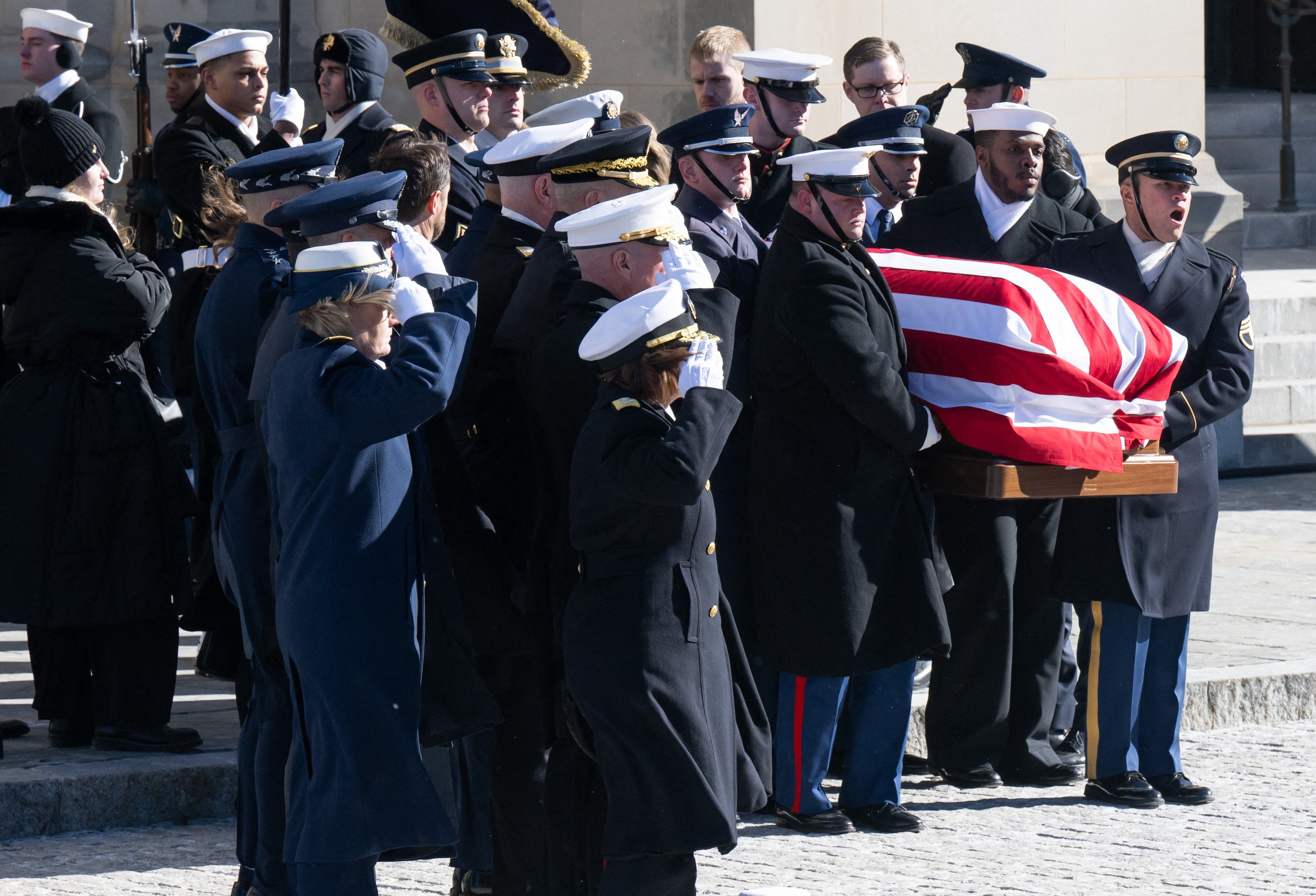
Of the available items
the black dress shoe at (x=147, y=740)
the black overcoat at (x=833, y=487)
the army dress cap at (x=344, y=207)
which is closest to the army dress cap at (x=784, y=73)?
the black overcoat at (x=833, y=487)

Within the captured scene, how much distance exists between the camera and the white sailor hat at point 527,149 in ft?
18.0

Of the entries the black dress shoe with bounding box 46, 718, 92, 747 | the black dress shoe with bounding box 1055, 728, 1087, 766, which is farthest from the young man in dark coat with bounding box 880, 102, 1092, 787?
the black dress shoe with bounding box 46, 718, 92, 747

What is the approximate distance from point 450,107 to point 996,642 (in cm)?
242

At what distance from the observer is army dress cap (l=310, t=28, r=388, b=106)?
7.72 metres

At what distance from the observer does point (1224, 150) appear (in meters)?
15.7

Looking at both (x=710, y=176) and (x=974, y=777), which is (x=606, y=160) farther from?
(x=974, y=777)

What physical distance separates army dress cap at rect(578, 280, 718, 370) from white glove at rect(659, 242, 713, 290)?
0.34m

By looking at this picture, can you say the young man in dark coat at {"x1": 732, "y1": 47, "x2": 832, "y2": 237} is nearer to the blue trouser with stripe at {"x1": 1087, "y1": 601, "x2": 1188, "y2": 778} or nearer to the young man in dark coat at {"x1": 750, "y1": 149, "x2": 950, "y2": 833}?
the young man in dark coat at {"x1": 750, "y1": 149, "x2": 950, "y2": 833}

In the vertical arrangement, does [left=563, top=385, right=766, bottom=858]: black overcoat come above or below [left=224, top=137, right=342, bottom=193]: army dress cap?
below

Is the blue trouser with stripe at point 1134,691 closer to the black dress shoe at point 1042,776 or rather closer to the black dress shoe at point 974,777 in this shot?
the black dress shoe at point 1042,776

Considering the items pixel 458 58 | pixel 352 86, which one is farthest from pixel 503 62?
pixel 352 86

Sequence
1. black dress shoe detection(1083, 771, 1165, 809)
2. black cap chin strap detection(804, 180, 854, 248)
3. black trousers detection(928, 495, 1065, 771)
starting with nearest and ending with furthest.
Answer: black cap chin strap detection(804, 180, 854, 248) → black dress shoe detection(1083, 771, 1165, 809) → black trousers detection(928, 495, 1065, 771)

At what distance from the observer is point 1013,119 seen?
269 inches

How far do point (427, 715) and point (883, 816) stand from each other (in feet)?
6.05
